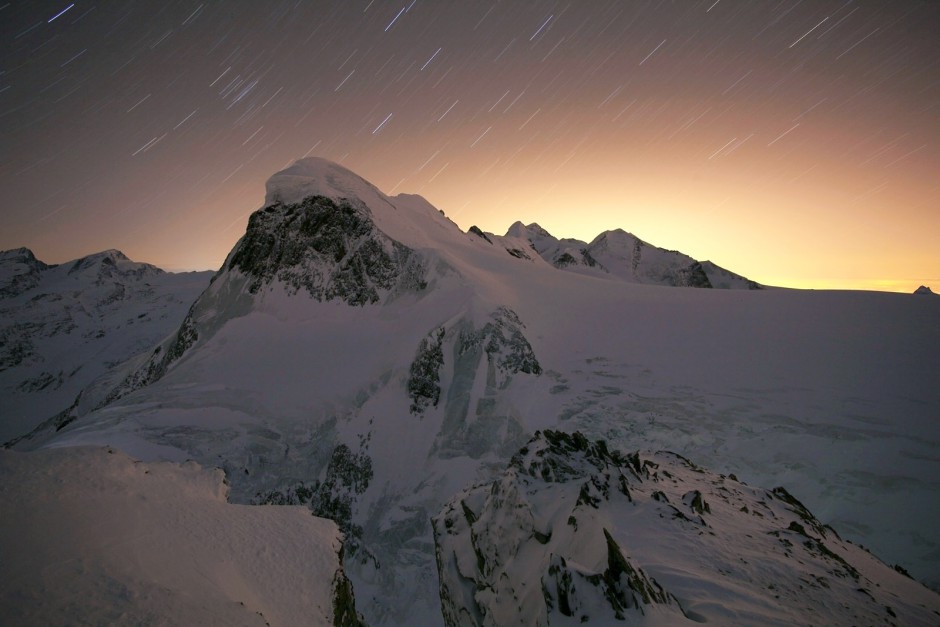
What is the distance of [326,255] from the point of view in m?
30.6

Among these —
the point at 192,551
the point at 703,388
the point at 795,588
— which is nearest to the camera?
the point at 192,551

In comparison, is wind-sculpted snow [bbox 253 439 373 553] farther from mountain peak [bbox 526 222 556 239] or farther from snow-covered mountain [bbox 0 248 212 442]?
mountain peak [bbox 526 222 556 239]

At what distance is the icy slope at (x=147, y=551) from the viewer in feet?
15.8

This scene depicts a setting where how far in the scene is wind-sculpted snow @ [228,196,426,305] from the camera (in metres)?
29.7

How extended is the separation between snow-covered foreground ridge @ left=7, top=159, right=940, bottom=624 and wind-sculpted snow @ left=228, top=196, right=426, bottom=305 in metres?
0.17

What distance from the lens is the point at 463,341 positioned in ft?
78.5

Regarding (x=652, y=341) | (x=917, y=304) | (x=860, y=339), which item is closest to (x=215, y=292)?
(x=652, y=341)

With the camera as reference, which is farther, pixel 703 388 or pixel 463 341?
pixel 463 341

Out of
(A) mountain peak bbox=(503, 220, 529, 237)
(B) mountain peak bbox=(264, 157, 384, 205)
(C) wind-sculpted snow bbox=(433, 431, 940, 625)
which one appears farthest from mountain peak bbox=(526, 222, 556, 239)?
(C) wind-sculpted snow bbox=(433, 431, 940, 625)

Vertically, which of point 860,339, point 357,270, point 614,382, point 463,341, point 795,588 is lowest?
point 795,588

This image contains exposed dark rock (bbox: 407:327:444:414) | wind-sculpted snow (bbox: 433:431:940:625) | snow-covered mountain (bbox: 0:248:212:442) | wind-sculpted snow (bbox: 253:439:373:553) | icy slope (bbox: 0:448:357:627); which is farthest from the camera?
snow-covered mountain (bbox: 0:248:212:442)

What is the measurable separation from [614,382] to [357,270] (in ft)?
64.6

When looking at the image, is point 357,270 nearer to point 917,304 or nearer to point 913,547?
point 913,547

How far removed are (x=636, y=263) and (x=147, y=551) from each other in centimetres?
9124
